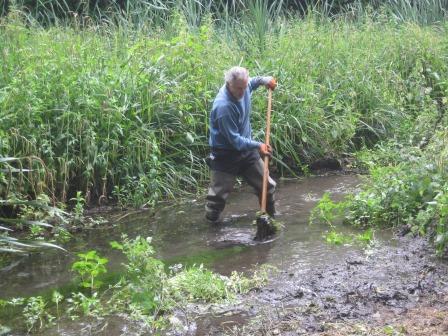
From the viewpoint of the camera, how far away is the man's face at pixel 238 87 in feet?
22.4

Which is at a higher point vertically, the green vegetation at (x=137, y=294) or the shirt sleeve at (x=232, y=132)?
the shirt sleeve at (x=232, y=132)

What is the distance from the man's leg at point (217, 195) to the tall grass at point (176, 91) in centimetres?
83

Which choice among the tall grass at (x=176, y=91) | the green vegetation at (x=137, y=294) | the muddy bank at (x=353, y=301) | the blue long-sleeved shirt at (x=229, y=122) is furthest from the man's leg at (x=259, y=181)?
the green vegetation at (x=137, y=294)

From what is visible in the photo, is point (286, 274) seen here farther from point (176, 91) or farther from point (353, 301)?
point (176, 91)

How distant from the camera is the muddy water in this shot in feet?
19.4

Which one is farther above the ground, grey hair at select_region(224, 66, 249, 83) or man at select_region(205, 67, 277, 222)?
grey hair at select_region(224, 66, 249, 83)

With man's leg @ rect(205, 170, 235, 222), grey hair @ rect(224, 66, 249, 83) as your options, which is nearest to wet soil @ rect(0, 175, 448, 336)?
man's leg @ rect(205, 170, 235, 222)

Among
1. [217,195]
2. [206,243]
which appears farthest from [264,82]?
[206,243]

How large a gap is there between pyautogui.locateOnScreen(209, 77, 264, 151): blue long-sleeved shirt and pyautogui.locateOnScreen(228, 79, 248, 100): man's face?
0.14 feet

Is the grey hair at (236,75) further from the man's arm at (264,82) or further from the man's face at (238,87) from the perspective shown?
the man's arm at (264,82)

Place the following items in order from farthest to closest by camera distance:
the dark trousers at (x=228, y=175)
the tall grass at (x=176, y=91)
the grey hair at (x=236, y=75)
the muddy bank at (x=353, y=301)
→ the tall grass at (x=176, y=91) < the dark trousers at (x=228, y=175) < the grey hair at (x=236, y=75) < the muddy bank at (x=353, y=301)

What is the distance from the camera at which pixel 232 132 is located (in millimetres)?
6934

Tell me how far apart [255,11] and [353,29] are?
2226 millimetres

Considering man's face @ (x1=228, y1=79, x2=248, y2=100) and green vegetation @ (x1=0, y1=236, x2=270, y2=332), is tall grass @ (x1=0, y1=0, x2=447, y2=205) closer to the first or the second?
man's face @ (x1=228, y1=79, x2=248, y2=100)
